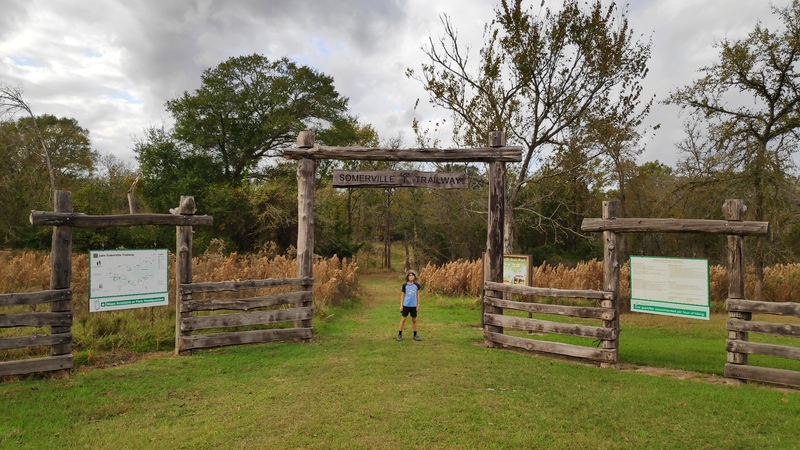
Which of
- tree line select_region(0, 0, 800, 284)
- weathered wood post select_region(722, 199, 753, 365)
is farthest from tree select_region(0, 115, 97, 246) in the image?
weathered wood post select_region(722, 199, 753, 365)

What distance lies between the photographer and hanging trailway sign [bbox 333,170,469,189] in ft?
33.2

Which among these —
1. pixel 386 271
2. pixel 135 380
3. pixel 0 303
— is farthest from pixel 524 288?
pixel 386 271

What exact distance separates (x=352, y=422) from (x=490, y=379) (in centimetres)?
256

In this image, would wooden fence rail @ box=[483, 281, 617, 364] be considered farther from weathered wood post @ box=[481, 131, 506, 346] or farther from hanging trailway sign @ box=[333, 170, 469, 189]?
hanging trailway sign @ box=[333, 170, 469, 189]

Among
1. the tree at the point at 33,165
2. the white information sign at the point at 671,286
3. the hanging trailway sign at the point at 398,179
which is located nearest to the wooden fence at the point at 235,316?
the hanging trailway sign at the point at 398,179

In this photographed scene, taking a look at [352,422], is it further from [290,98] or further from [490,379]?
[290,98]

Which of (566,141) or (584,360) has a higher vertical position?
(566,141)

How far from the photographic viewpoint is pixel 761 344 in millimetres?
7359

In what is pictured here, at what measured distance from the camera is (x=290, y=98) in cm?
2883

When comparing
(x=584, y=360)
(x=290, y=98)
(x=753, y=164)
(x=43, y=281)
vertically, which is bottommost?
(x=584, y=360)

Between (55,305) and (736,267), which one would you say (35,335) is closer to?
(55,305)

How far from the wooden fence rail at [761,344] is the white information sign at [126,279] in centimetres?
920

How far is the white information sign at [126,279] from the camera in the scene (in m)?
7.94

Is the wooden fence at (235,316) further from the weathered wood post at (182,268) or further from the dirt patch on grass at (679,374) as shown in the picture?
the dirt patch on grass at (679,374)
